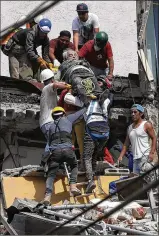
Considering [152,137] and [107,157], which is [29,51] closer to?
[107,157]

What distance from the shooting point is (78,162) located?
16.9 m

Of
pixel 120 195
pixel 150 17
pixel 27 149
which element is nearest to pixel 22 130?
pixel 27 149

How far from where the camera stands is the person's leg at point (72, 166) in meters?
15.6

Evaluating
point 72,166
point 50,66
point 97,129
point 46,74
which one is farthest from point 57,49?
point 72,166

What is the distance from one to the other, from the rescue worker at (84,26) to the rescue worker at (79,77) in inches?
64.4

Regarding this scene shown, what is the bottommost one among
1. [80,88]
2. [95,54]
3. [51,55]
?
[80,88]

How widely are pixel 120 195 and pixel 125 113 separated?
3.75 m

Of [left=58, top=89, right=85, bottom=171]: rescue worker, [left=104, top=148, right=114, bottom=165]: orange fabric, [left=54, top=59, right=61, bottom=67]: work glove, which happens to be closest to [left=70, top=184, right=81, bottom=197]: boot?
[left=58, top=89, right=85, bottom=171]: rescue worker

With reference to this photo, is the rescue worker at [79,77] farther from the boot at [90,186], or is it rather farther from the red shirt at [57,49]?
the red shirt at [57,49]

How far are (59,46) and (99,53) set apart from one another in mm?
1165

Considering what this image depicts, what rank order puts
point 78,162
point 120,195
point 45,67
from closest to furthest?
point 120,195
point 78,162
point 45,67

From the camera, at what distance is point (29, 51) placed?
18.2m

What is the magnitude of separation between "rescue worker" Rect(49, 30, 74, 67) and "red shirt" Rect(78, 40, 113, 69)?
71cm

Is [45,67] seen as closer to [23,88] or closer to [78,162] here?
[23,88]
